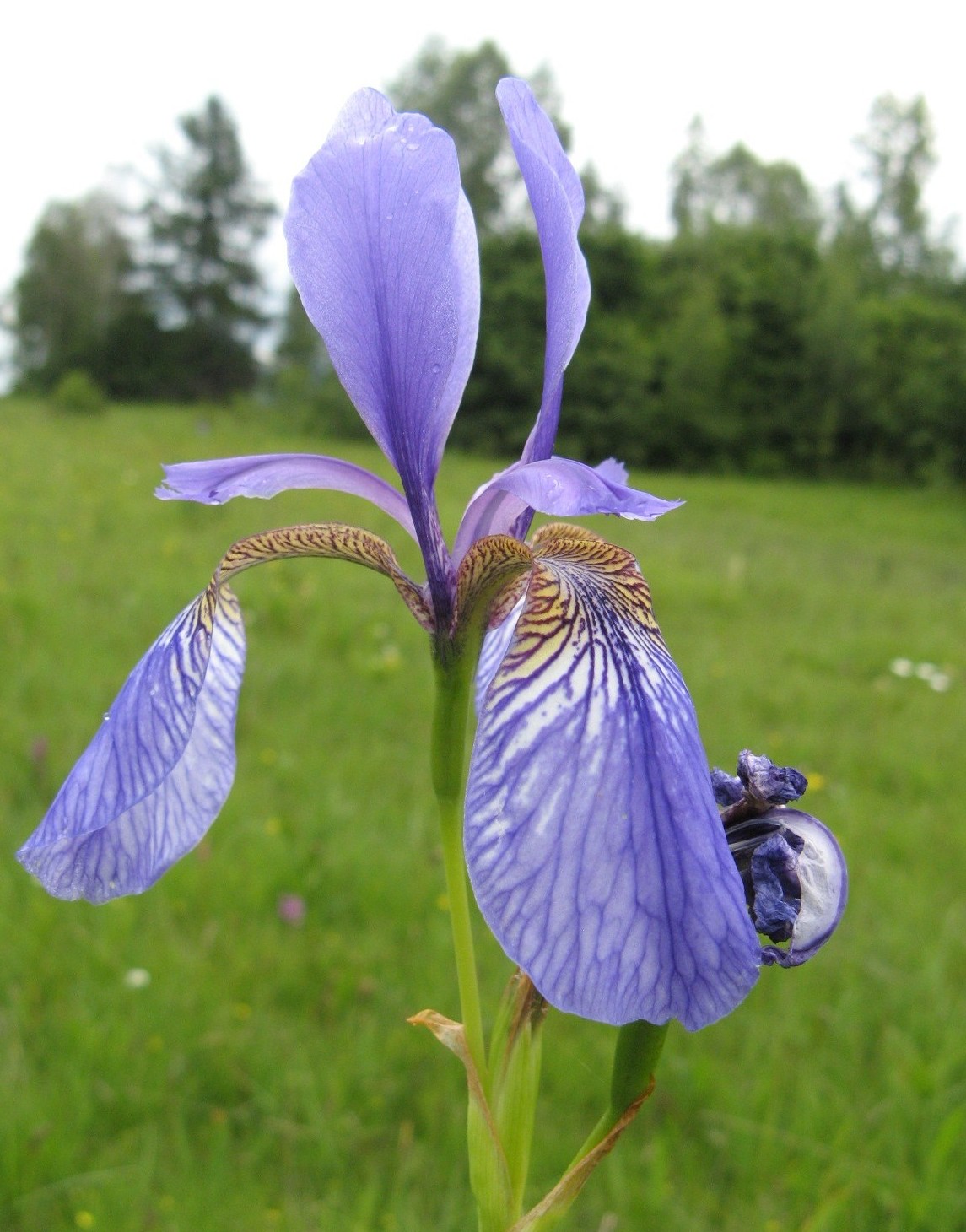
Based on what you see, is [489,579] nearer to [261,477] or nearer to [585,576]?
[585,576]

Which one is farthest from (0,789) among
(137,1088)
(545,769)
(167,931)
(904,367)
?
(904,367)

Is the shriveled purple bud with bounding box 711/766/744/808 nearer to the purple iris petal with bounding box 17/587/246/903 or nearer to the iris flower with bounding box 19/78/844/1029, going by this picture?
the iris flower with bounding box 19/78/844/1029

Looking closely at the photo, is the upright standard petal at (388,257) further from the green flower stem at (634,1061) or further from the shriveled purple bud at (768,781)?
the green flower stem at (634,1061)

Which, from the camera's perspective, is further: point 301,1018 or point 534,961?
point 301,1018

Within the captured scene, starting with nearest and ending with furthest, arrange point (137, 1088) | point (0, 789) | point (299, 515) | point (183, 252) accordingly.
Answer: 1. point (137, 1088)
2. point (0, 789)
3. point (299, 515)
4. point (183, 252)

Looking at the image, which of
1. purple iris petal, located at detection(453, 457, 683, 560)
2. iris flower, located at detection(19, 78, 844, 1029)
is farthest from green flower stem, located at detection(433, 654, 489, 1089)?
purple iris petal, located at detection(453, 457, 683, 560)

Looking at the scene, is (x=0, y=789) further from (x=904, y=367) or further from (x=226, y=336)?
(x=226, y=336)

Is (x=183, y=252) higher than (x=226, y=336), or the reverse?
(x=183, y=252)
